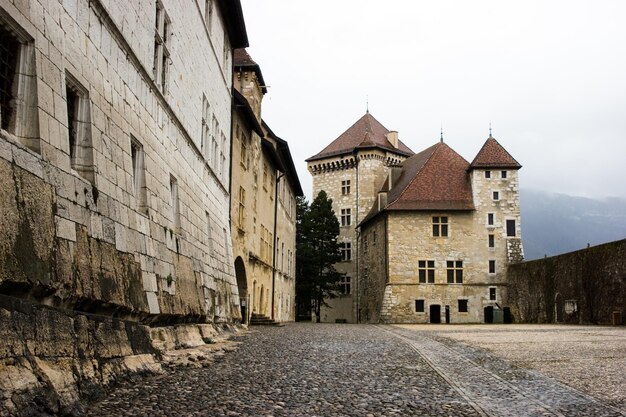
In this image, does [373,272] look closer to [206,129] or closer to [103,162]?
[206,129]

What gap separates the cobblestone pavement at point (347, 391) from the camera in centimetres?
560

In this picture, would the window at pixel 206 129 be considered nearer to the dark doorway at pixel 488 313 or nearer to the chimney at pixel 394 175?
the dark doorway at pixel 488 313

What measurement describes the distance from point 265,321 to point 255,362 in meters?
18.6

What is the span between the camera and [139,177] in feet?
32.3

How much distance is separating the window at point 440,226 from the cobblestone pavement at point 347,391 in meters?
35.1

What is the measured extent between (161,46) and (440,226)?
36024 millimetres

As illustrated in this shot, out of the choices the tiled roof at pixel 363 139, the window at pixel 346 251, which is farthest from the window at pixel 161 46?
the window at pixel 346 251

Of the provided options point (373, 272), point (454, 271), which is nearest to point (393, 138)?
point (373, 272)

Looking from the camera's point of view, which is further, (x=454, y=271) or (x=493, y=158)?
(x=493, y=158)

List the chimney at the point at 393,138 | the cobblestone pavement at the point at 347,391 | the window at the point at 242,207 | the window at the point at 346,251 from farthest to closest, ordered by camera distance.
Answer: the chimney at the point at 393,138, the window at the point at 346,251, the window at the point at 242,207, the cobblestone pavement at the point at 347,391

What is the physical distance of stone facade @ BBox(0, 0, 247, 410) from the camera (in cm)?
539

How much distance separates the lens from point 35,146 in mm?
5754

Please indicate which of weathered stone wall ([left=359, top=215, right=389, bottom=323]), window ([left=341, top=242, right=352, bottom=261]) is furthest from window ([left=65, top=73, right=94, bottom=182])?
window ([left=341, top=242, right=352, bottom=261])

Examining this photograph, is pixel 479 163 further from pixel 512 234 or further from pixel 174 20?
pixel 174 20
